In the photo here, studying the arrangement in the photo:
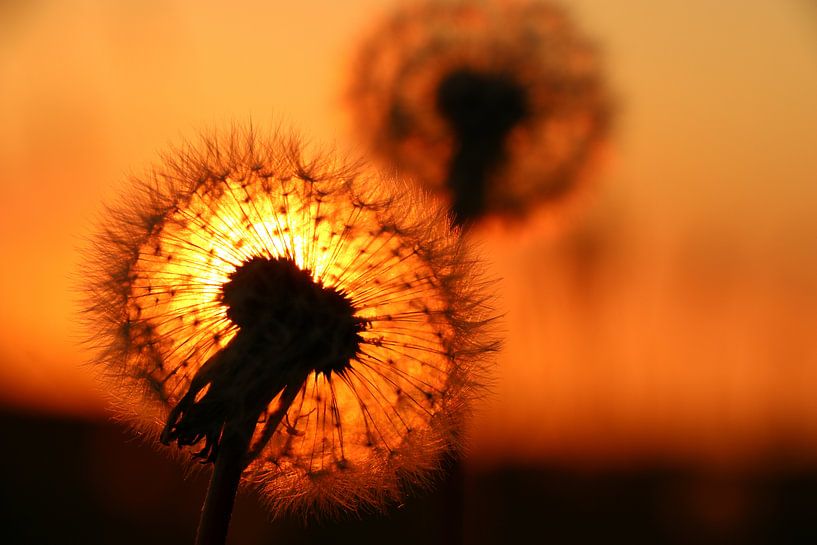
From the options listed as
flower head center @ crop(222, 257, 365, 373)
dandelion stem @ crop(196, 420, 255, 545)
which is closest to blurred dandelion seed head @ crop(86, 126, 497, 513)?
flower head center @ crop(222, 257, 365, 373)

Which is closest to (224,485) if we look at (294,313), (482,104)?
(294,313)

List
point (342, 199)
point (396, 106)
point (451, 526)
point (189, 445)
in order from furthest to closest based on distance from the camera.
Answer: point (396, 106)
point (451, 526)
point (342, 199)
point (189, 445)

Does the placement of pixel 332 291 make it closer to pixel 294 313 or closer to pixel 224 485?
pixel 294 313

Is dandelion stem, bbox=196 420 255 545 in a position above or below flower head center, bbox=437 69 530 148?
below

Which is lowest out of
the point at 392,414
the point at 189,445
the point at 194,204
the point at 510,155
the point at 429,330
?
the point at 189,445

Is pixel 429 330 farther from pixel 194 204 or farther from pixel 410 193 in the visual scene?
pixel 194 204

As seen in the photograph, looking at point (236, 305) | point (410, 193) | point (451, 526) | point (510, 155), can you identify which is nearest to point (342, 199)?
point (410, 193)

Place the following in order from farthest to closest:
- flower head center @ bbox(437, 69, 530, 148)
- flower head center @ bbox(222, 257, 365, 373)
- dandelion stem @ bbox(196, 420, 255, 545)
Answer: flower head center @ bbox(437, 69, 530, 148), flower head center @ bbox(222, 257, 365, 373), dandelion stem @ bbox(196, 420, 255, 545)

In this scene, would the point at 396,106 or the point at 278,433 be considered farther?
the point at 396,106

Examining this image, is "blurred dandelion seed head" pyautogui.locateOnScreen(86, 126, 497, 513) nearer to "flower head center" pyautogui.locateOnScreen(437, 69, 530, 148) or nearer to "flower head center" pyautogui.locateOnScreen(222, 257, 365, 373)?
"flower head center" pyautogui.locateOnScreen(222, 257, 365, 373)
